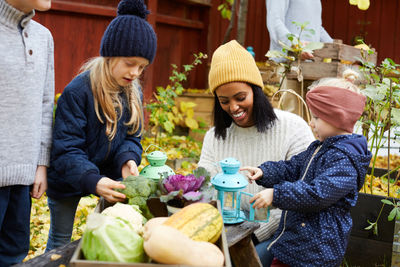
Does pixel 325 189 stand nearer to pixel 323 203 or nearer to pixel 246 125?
pixel 323 203

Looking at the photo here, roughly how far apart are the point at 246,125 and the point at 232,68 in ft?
1.38

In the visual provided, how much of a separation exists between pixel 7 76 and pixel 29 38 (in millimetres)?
242

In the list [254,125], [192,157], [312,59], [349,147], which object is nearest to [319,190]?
[349,147]

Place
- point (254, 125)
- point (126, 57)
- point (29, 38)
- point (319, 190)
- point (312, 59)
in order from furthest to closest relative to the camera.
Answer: point (312, 59) < point (254, 125) < point (126, 57) < point (29, 38) < point (319, 190)

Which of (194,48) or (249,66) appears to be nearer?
(249,66)

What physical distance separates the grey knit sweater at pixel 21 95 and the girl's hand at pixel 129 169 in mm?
408

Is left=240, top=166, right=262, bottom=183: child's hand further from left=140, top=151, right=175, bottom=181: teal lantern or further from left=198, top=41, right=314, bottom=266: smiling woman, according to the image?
left=140, top=151, right=175, bottom=181: teal lantern

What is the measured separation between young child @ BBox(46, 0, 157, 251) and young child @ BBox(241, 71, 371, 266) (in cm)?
75

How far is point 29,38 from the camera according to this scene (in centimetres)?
205

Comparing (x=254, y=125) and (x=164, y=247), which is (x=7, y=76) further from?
(x=254, y=125)

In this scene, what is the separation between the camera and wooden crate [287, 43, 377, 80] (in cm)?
459

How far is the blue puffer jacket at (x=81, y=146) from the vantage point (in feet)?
6.53

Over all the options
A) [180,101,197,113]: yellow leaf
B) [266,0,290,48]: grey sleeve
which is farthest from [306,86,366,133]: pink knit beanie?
[180,101,197,113]: yellow leaf

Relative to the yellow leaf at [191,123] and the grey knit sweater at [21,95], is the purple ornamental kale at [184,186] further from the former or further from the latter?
the yellow leaf at [191,123]
